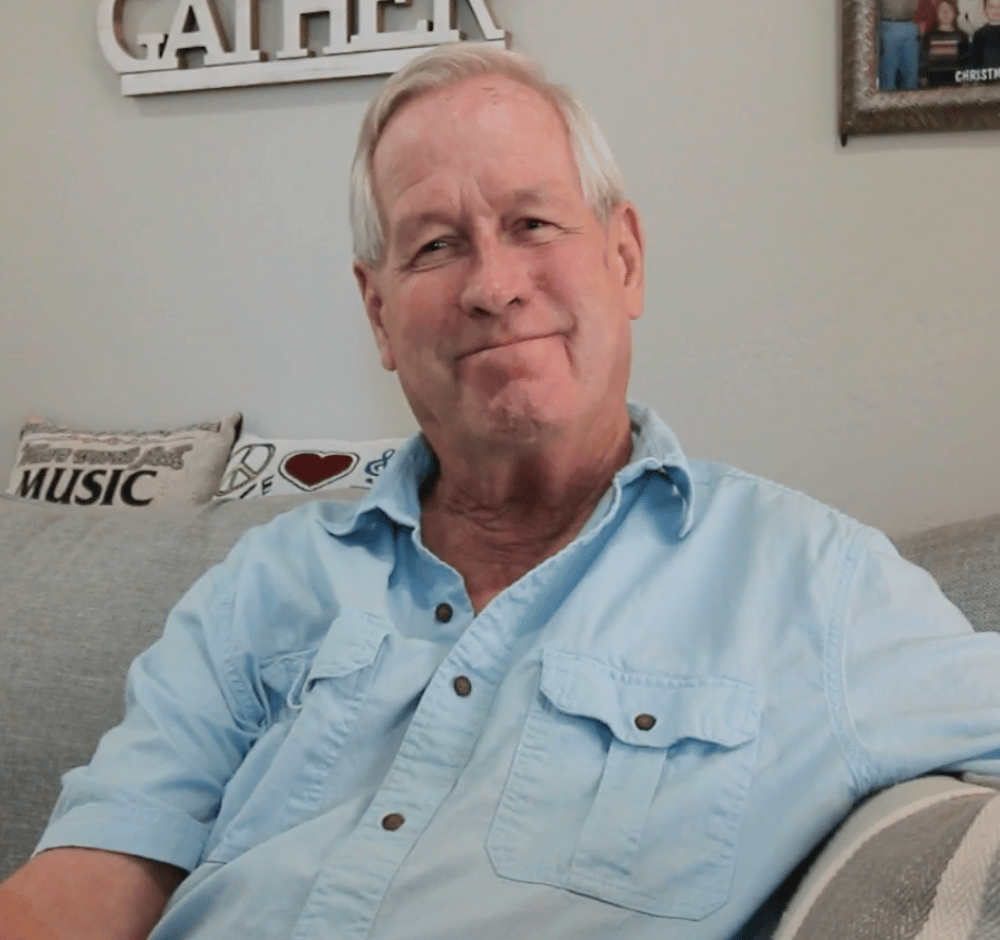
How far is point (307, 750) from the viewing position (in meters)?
0.87

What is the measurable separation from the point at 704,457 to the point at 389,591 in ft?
2.53

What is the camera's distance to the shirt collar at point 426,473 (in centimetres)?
90

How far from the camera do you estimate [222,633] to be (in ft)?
3.22

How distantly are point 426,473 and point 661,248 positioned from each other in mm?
680

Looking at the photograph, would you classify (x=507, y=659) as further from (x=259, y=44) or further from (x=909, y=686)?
(x=259, y=44)

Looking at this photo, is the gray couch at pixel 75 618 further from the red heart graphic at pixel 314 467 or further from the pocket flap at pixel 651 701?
the pocket flap at pixel 651 701

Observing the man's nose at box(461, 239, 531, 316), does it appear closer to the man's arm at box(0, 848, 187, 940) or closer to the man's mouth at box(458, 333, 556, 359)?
the man's mouth at box(458, 333, 556, 359)

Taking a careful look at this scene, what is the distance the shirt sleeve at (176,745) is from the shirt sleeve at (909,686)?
23.1 inches

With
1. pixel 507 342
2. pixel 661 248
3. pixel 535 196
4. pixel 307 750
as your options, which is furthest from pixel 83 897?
pixel 661 248

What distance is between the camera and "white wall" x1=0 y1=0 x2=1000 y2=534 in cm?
144

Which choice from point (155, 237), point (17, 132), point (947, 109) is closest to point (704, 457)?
point (947, 109)

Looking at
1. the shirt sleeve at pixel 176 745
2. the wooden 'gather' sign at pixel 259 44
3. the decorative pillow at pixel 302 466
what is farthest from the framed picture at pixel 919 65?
the shirt sleeve at pixel 176 745

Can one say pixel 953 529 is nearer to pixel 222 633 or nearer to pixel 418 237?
pixel 418 237

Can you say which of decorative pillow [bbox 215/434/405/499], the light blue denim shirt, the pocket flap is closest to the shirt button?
the light blue denim shirt
